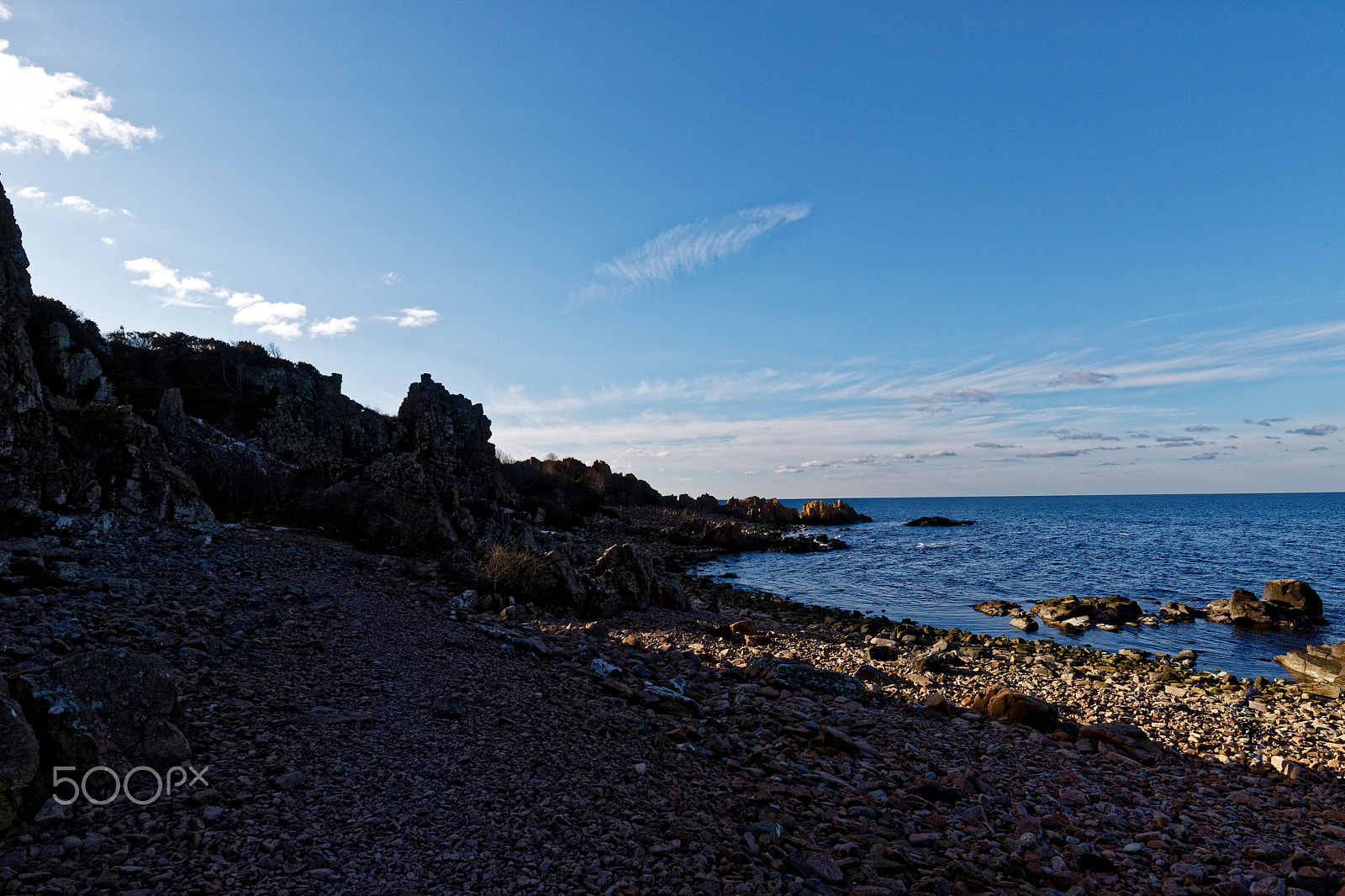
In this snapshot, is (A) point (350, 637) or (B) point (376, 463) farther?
(B) point (376, 463)

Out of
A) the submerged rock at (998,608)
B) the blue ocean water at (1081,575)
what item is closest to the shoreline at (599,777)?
the blue ocean water at (1081,575)

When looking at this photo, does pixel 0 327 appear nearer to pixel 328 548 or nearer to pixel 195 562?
pixel 195 562

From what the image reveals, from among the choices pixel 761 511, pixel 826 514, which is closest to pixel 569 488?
pixel 761 511

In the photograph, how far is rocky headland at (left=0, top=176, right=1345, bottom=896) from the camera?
459 centimetres

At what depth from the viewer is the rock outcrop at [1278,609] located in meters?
23.2

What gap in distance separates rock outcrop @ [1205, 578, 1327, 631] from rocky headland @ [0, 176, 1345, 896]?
311 inches

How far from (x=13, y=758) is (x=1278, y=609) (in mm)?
33947

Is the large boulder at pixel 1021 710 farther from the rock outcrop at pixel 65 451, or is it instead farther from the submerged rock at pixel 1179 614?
the submerged rock at pixel 1179 614

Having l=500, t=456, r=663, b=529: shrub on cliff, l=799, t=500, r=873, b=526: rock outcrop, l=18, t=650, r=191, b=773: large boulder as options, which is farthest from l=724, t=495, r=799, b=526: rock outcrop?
l=18, t=650, r=191, b=773: large boulder

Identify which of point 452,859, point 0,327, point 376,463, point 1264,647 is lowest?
point 1264,647

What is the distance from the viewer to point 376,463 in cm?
2531

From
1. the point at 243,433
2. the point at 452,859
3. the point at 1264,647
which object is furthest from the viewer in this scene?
the point at 243,433

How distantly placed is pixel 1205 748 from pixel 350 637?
1415 centimetres

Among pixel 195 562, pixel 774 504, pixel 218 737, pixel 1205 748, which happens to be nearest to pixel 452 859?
pixel 218 737
